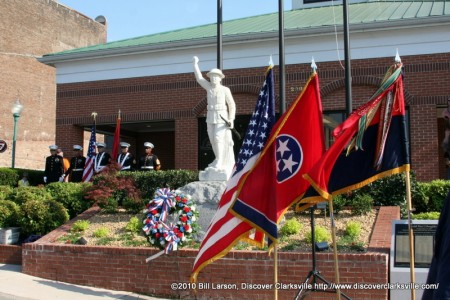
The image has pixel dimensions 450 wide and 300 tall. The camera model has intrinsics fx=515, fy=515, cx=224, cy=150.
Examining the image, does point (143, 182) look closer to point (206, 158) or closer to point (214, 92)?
point (214, 92)

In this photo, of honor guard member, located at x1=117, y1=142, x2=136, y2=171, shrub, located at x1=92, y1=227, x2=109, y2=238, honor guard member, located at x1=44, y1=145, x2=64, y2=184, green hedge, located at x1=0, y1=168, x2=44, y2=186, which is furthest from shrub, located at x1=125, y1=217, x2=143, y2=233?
green hedge, located at x1=0, y1=168, x2=44, y2=186

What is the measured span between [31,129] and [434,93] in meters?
25.6

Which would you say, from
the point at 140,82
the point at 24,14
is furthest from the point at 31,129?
the point at 140,82

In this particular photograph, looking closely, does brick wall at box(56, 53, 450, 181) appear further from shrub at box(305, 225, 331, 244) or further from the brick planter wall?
shrub at box(305, 225, 331, 244)

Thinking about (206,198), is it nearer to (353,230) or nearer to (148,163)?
(353,230)

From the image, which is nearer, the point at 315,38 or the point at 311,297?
the point at 311,297

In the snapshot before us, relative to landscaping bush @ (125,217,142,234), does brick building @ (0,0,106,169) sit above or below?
above

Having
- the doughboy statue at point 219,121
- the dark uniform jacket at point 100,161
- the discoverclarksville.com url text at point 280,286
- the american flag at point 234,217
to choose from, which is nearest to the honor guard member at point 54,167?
the dark uniform jacket at point 100,161

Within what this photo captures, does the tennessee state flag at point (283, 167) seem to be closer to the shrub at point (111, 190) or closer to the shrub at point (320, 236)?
the shrub at point (320, 236)

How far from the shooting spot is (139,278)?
28.9 ft

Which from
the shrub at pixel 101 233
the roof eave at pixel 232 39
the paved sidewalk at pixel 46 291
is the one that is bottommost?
the paved sidewalk at pixel 46 291

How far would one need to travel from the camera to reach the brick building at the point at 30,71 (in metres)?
31.2

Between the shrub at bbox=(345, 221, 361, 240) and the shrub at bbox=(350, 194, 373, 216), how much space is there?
993 millimetres

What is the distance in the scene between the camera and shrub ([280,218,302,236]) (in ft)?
30.0
